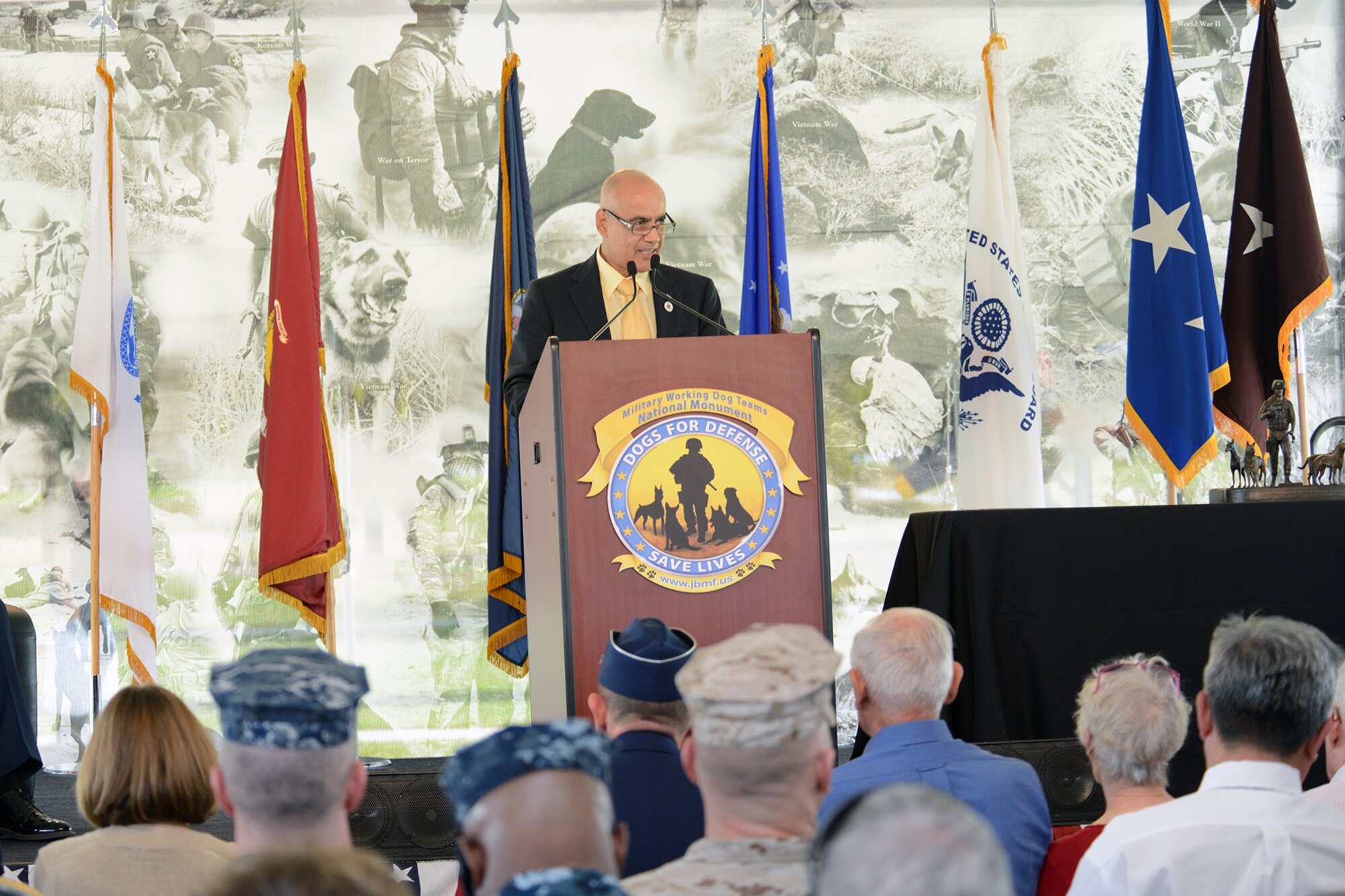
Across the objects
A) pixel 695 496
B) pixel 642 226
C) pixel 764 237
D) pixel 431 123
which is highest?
pixel 431 123

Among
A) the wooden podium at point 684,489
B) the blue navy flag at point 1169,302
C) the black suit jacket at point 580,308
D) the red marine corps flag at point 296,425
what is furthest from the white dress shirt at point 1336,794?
the red marine corps flag at point 296,425

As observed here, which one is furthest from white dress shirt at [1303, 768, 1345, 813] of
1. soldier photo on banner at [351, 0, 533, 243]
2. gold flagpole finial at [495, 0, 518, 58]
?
soldier photo on banner at [351, 0, 533, 243]

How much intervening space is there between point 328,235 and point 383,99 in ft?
2.25

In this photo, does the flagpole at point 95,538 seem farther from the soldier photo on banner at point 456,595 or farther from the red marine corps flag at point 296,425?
the soldier photo on banner at point 456,595

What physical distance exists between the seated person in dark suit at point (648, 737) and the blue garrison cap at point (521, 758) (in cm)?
85

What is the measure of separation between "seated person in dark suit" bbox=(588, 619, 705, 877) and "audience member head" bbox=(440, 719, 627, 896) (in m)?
0.85

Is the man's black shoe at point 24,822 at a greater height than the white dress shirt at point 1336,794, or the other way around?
the white dress shirt at point 1336,794

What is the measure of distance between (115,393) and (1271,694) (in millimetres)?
4748

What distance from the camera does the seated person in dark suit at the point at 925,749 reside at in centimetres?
211

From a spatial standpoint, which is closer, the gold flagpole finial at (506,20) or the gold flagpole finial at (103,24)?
the gold flagpole finial at (103,24)

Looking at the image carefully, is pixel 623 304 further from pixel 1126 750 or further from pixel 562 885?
pixel 562 885

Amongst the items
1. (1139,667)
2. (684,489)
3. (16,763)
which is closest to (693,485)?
(684,489)

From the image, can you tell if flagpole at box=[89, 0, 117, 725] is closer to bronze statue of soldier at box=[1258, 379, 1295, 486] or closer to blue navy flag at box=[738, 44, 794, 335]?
blue navy flag at box=[738, 44, 794, 335]

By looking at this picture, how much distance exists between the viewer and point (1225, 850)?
1.68 meters
